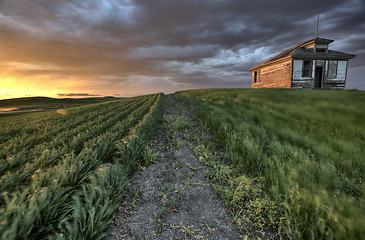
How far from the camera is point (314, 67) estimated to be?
18.1m

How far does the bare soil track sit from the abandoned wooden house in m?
20.8

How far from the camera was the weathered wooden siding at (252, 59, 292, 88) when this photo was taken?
60.6 feet

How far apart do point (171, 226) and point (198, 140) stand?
265 centimetres

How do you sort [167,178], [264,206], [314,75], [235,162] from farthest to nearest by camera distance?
[314,75] → [235,162] → [167,178] → [264,206]

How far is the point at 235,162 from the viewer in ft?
10.8

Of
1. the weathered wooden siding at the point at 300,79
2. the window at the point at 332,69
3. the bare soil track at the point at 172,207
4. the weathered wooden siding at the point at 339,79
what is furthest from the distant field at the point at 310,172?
the window at the point at 332,69

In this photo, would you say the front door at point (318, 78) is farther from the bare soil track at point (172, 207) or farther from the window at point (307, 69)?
the bare soil track at point (172, 207)

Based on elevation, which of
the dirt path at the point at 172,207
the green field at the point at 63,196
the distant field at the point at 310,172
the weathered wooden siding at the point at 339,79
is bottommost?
the dirt path at the point at 172,207

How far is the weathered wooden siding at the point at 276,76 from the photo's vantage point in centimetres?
1847

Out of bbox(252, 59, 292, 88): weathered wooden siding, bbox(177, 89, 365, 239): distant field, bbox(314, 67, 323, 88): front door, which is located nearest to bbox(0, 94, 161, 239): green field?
bbox(177, 89, 365, 239): distant field

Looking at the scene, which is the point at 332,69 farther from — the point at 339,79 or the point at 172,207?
the point at 172,207

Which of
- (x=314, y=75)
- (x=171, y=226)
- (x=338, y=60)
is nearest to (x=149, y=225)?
(x=171, y=226)

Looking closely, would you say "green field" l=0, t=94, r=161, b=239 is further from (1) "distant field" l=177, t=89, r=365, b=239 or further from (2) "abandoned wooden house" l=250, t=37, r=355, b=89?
(2) "abandoned wooden house" l=250, t=37, r=355, b=89

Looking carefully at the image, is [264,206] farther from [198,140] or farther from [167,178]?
[198,140]
